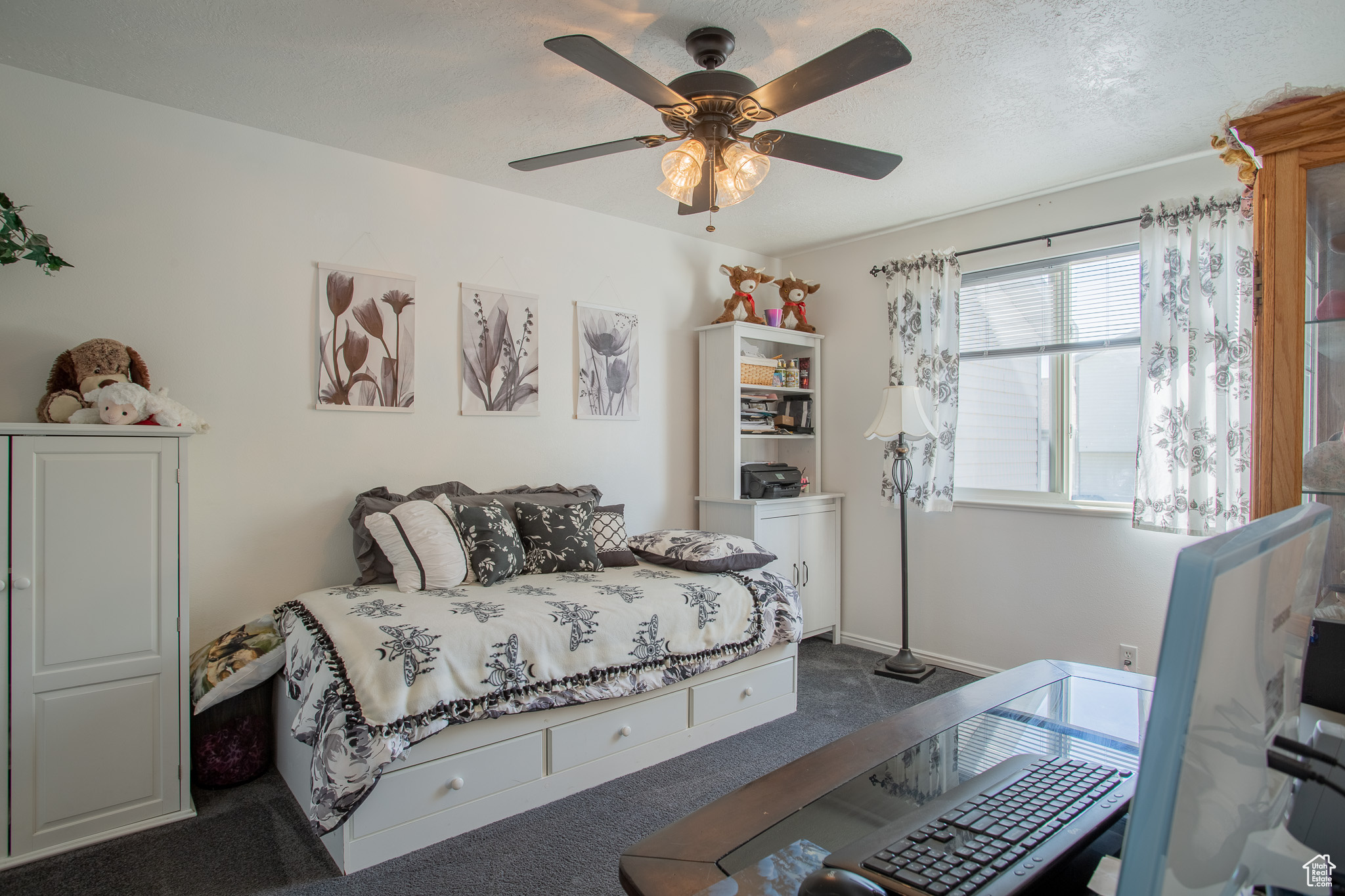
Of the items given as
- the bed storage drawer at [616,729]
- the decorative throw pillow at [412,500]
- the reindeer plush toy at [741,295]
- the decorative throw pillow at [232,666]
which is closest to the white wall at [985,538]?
the reindeer plush toy at [741,295]

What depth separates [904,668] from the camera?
3695 mm

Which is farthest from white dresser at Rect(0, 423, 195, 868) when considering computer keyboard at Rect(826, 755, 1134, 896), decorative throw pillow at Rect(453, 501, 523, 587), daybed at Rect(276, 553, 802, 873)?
computer keyboard at Rect(826, 755, 1134, 896)

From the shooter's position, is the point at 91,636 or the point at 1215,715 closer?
the point at 1215,715

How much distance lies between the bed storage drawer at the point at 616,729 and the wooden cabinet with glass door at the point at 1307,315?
2.06 m

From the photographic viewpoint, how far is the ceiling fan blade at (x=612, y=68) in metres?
1.60

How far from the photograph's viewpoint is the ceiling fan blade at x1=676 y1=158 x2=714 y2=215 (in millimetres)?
2148

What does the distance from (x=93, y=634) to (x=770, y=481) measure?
10.1 ft

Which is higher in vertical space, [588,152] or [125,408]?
[588,152]

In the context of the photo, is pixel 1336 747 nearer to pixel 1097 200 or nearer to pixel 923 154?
pixel 923 154

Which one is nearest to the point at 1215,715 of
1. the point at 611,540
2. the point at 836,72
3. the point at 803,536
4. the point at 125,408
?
the point at 836,72

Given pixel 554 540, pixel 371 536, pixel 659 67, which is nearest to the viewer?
pixel 659 67

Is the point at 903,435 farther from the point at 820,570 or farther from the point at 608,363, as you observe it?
the point at 608,363

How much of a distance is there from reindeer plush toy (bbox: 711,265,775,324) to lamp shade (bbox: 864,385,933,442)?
0.98 m

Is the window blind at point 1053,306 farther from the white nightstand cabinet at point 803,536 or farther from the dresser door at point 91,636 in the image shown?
the dresser door at point 91,636
